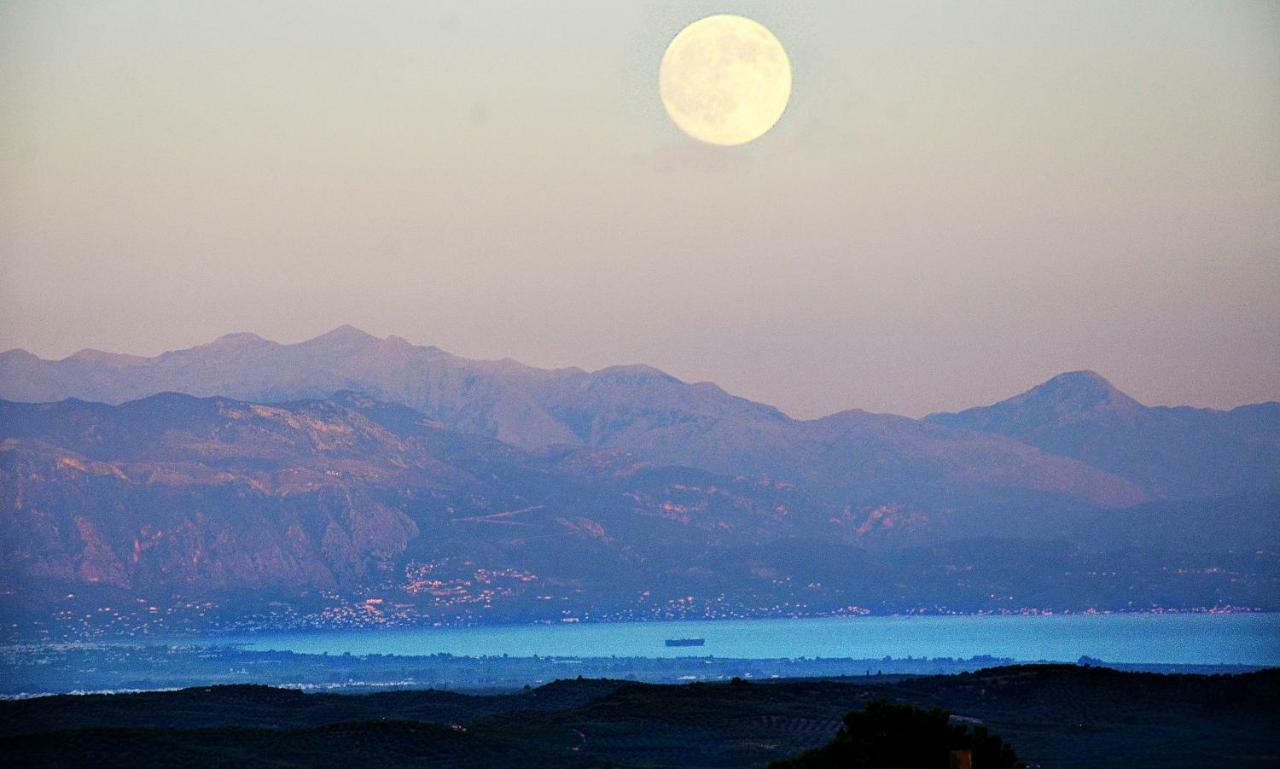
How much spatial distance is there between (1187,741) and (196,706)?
6798 cm

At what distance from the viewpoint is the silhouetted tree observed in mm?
57406

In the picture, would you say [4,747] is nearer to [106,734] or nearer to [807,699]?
[106,734]

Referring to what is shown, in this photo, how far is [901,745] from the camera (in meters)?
59.0

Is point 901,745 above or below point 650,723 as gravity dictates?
below

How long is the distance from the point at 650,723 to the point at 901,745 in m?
57.1

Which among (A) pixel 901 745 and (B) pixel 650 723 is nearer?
(A) pixel 901 745

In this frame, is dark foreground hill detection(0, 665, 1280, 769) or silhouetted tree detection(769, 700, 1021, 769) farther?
dark foreground hill detection(0, 665, 1280, 769)

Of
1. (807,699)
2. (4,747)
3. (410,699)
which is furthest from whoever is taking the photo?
(410,699)

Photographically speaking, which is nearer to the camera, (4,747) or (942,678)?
(4,747)

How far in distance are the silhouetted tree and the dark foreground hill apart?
30305mm

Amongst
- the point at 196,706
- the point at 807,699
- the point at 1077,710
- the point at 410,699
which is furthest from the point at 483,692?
the point at 1077,710

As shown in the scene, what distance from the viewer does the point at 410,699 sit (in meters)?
149

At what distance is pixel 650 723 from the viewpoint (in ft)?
377

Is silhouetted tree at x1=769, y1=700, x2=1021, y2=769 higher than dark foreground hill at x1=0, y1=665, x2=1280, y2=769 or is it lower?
lower
